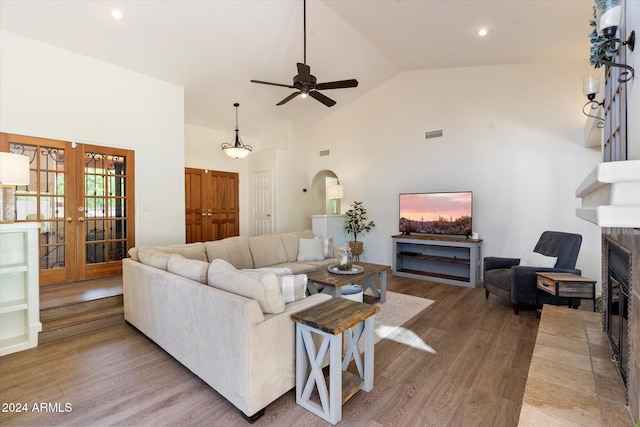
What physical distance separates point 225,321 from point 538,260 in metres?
3.89

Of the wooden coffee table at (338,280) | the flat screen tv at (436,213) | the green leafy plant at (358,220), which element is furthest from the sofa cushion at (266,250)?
the flat screen tv at (436,213)

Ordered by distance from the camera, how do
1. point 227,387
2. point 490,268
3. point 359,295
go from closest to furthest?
point 227,387
point 359,295
point 490,268

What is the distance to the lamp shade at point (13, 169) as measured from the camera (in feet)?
8.92

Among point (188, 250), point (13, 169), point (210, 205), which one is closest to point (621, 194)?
point (188, 250)

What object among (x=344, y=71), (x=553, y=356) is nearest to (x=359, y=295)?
(x=553, y=356)

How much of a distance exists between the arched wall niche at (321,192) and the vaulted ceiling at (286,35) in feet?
9.07

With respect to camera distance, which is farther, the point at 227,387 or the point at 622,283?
the point at 227,387

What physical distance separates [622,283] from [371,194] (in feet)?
15.9

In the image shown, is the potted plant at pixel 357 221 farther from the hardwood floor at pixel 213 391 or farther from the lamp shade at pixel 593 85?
the lamp shade at pixel 593 85

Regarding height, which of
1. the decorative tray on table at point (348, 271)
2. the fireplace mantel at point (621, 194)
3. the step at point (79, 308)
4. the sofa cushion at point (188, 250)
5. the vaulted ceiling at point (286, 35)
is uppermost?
the vaulted ceiling at point (286, 35)

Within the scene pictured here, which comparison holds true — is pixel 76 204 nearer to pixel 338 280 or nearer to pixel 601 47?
pixel 338 280

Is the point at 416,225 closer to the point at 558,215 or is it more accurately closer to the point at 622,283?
the point at 558,215

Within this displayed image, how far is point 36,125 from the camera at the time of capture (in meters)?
3.75

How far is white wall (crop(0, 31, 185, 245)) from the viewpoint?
360 centimetres
